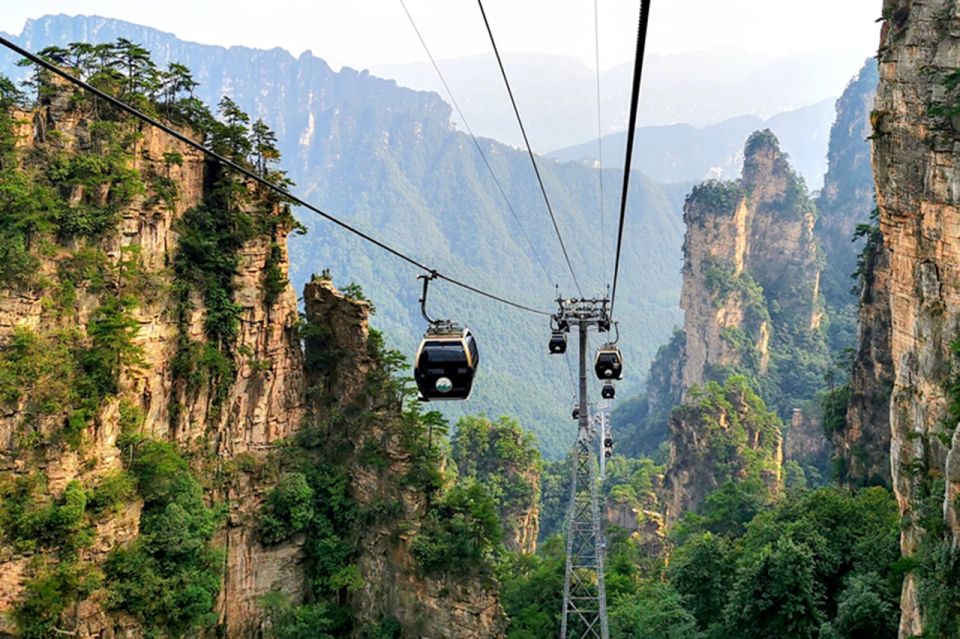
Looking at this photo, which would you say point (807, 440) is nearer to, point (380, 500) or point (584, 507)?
point (584, 507)

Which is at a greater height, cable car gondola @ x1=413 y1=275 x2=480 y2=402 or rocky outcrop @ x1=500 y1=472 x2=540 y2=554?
cable car gondola @ x1=413 y1=275 x2=480 y2=402

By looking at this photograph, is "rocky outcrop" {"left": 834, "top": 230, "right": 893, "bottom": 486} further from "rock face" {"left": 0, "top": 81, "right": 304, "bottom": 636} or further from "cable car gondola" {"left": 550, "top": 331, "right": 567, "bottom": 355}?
"rock face" {"left": 0, "top": 81, "right": 304, "bottom": 636}

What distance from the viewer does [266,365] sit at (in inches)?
930

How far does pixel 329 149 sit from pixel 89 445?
18678 centimetres

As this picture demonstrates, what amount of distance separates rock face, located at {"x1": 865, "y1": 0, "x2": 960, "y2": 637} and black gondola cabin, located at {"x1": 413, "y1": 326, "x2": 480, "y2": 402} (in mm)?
10363

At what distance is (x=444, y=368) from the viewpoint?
31.8 ft

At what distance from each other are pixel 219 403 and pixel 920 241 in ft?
67.4

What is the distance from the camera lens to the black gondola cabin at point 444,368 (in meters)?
9.64

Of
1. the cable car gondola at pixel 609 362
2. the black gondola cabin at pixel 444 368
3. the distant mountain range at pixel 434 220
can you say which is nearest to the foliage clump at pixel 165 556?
the cable car gondola at pixel 609 362

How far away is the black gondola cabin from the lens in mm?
9641

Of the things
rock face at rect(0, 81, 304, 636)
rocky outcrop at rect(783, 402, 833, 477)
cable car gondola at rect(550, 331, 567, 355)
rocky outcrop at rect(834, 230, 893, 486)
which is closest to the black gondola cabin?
cable car gondola at rect(550, 331, 567, 355)

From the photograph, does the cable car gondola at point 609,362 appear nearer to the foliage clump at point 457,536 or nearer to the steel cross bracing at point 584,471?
the steel cross bracing at point 584,471

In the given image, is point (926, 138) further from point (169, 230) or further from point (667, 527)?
point (667, 527)

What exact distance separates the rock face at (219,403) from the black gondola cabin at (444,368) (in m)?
12.7
